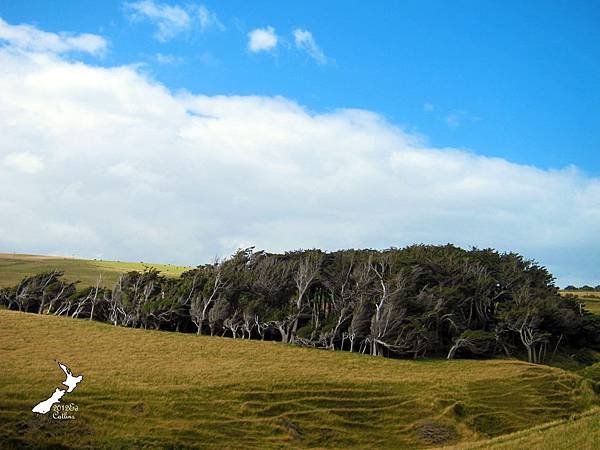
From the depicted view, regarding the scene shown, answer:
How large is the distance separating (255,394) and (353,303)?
85.0 feet

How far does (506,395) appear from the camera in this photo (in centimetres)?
5078

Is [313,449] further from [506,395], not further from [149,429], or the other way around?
[506,395]

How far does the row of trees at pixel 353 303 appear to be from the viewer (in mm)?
65750

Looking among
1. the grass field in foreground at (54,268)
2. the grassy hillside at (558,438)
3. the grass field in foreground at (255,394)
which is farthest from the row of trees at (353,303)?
the grass field in foreground at (54,268)

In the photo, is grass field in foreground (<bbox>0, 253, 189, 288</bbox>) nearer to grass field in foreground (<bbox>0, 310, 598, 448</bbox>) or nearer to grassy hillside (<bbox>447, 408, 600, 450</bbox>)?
grass field in foreground (<bbox>0, 310, 598, 448</bbox>)

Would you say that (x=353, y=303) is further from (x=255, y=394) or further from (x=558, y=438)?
(x=558, y=438)

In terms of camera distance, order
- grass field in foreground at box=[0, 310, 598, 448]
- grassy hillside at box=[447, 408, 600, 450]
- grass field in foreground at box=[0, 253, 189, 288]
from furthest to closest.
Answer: grass field in foreground at box=[0, 253, 189, 288], grass field in foreground at box=[0, 310, 598, 448], grassy hillside at box=[447, 408, 600, 450]

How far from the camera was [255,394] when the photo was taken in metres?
44.0

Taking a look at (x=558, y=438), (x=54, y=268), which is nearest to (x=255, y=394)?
(x=558, y=438)

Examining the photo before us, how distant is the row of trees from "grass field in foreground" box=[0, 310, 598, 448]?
474 cm

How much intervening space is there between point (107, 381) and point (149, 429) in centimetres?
824

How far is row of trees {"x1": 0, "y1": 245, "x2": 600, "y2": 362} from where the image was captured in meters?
65.8

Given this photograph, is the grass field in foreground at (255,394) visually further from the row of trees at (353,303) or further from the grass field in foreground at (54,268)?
the grass field in foreground at (54,268)

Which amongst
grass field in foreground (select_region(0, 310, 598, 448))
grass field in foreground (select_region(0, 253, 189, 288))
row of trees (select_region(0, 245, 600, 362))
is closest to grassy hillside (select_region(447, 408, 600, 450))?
grass field in foreground (select_region(0, 310, 598, 448))
